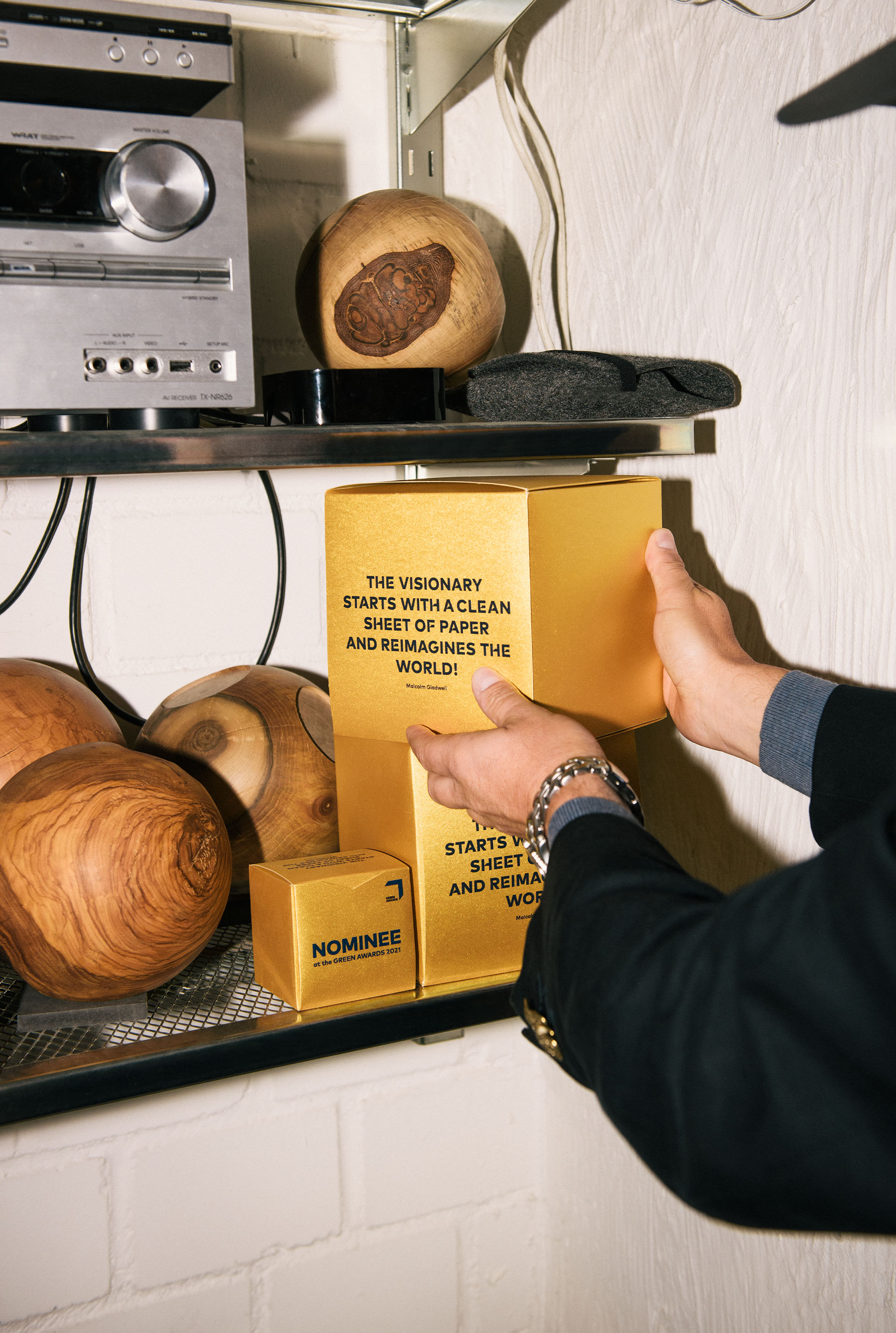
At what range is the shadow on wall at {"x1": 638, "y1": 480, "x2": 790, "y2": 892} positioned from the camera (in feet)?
2.71

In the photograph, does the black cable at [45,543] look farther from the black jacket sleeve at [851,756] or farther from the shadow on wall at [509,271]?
the black jacket sleeve at [851,756]

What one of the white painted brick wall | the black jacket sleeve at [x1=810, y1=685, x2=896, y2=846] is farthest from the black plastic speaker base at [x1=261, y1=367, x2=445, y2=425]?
the white painted brick wall

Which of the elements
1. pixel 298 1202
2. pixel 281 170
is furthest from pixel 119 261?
pixel 298 1202

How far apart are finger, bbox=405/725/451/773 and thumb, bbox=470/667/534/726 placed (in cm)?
3

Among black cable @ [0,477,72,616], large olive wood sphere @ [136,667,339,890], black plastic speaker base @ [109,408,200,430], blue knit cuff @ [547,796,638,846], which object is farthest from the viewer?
black cable @ [0,477,72,616]

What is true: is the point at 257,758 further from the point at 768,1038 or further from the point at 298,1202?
the point at 298,1202

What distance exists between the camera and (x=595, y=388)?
0.75 metres

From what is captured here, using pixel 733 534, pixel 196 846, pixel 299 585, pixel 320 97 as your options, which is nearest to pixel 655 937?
pixel 196 846

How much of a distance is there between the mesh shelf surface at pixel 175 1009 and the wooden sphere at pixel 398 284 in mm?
493

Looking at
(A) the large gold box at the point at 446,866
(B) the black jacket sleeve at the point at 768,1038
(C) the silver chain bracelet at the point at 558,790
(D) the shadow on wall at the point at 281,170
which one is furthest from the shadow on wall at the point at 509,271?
(B) the black jacket sleeve at the point at 768,1038

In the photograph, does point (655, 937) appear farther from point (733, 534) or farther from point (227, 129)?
point (227, 129)

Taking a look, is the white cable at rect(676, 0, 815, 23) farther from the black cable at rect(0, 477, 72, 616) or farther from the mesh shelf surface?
the mesh shelf surface

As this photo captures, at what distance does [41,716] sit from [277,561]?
335 mm

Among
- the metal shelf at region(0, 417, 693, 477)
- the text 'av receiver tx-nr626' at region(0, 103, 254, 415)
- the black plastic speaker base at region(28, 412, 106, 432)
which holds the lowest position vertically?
the metal shelf at region(0, 417, 693, 477)
